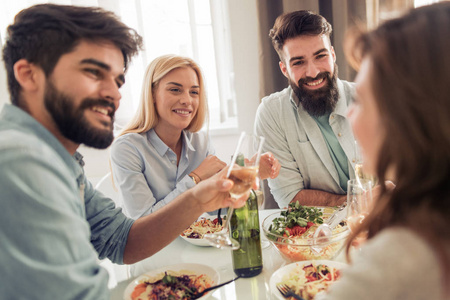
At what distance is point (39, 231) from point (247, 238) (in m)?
0.60

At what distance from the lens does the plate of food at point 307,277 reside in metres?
0.92

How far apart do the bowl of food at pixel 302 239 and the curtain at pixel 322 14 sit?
5.83 ft

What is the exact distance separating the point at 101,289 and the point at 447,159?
77 cm

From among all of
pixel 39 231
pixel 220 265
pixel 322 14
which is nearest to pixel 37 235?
pixel 39 231

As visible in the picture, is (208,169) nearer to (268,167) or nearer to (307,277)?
(268,167)

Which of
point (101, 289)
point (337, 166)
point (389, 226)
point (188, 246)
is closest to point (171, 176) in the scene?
point (188, 246)

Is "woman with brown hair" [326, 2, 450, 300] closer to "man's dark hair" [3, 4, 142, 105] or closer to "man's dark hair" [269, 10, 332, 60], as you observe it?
"man's dark hair" [3, 4, 142, 105]

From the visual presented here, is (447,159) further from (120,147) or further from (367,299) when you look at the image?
(120,147)

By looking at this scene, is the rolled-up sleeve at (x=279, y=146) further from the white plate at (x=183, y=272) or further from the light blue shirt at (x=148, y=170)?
the white plate at (x=183, y=272)

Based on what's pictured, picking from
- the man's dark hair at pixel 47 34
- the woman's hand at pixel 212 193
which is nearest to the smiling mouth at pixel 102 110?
the man's dark hair at pixel 47 34

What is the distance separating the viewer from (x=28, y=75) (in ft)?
3.10

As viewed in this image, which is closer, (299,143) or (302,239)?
(302,239)

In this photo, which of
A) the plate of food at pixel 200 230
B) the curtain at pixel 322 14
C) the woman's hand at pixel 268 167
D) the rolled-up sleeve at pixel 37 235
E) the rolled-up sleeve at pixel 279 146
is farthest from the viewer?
the curtain at pixel 322 14

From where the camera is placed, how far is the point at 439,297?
0.57 meters
